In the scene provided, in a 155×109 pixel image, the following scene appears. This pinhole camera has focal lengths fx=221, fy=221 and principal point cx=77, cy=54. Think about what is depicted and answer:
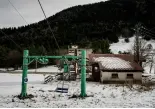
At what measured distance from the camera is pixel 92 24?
148 meters

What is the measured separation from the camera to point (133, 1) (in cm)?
16238

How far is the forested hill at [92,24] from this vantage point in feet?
365

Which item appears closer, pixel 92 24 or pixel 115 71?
pixel 115 71

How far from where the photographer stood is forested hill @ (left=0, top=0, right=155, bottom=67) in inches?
4380

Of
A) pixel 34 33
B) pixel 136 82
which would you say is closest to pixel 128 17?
pixel 34 33

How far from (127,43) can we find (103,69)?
277ft

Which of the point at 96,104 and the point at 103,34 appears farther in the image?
the point at 103,34

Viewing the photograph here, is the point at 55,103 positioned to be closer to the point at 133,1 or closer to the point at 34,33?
the point at 34,33

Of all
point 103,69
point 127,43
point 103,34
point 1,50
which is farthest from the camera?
point 103,34

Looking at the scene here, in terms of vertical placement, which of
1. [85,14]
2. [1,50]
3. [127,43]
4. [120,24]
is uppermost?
[85,14]

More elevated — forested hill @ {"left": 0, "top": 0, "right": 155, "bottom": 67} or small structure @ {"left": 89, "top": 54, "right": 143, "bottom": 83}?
forested hill @ {"left": 0, "top": 0, "right": 155, "bottom": 67}

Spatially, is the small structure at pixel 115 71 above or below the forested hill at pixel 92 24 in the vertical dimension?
below

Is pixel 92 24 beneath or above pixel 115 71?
above

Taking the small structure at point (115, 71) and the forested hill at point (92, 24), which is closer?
the small structure at point (115, 71)
